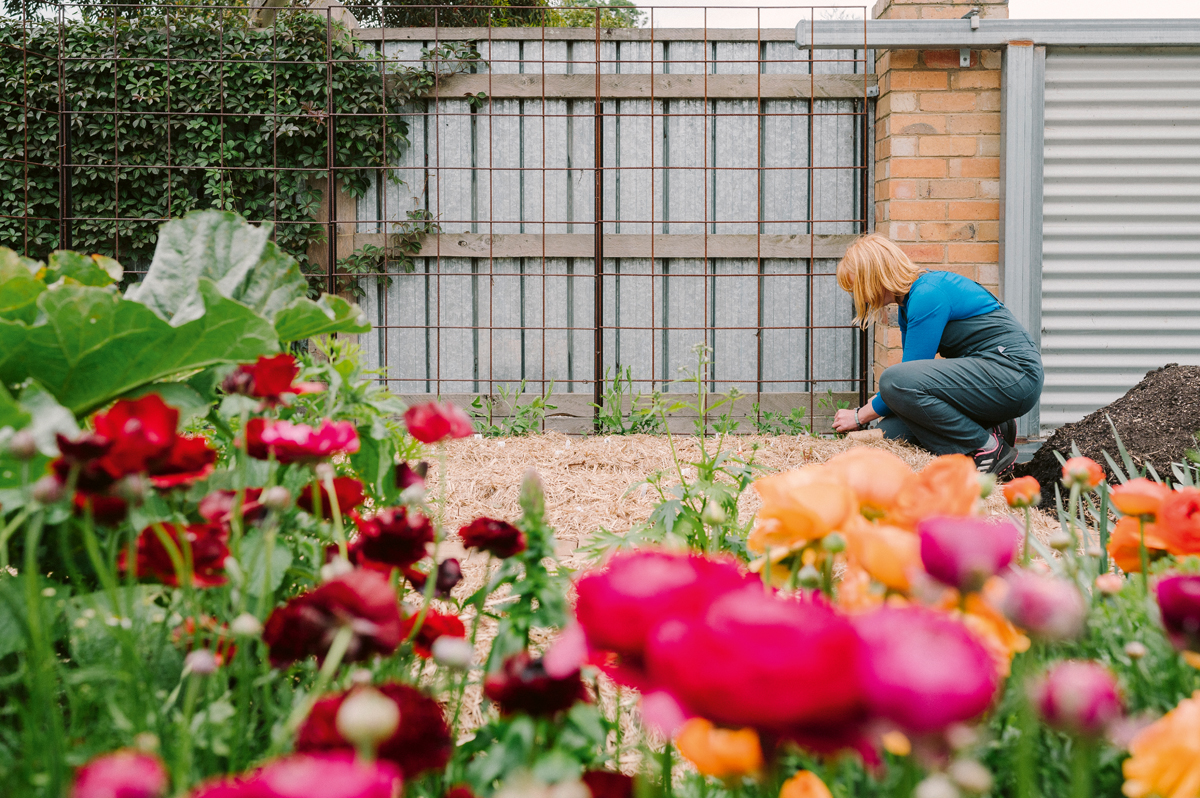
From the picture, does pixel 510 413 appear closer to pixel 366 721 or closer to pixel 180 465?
pixel 180 465

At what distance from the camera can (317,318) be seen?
1.05m

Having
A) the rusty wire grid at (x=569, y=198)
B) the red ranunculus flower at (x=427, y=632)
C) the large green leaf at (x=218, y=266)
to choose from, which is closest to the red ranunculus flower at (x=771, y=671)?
the red ranunculus flower at (x=427, y=632)

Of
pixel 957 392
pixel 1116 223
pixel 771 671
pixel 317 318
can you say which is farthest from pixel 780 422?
pixel 771 671

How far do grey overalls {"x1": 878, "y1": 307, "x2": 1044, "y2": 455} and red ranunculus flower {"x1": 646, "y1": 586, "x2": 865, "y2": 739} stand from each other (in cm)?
322

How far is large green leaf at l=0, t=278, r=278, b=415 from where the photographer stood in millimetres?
856

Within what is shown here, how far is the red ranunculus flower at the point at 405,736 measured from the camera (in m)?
0.44

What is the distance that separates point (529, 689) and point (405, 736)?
2.9 inches

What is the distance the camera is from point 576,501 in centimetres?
267

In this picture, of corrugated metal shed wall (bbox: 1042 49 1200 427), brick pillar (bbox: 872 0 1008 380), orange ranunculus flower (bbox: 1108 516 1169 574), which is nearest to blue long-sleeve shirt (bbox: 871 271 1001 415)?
brick pillar (bbox: 872 0 1008 380)

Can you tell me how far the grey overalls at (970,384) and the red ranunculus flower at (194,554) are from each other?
10.1 ft

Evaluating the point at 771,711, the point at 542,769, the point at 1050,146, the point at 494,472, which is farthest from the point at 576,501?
the point at 1050,146

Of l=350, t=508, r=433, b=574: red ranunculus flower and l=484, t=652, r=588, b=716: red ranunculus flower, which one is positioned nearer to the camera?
l=484, t=652, r=588, b=716: red ranunculus flower

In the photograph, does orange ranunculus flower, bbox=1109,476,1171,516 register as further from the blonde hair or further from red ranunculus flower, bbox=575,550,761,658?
the blonde hair

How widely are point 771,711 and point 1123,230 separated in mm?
4445
